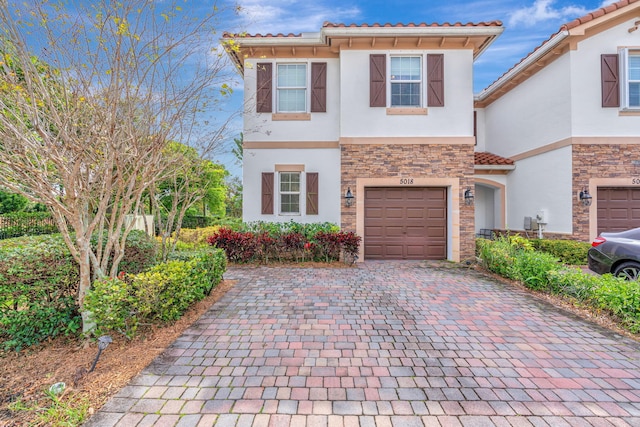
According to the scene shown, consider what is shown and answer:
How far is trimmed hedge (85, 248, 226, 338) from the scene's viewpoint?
348cm

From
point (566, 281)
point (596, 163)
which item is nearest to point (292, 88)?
point (566, 281)

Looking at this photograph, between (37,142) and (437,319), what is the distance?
5774 mm

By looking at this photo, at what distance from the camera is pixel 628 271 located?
20.0ft

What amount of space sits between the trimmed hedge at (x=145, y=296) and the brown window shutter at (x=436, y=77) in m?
8.27

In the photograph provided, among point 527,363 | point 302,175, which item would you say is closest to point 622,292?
point 527,363

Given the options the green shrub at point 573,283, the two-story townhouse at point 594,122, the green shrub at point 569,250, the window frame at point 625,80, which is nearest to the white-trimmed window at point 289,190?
the green shrub at point 573,283

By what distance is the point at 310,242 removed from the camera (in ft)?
28.4

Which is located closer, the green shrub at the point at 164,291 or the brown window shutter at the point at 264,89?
the green shrub at the point at 164,291

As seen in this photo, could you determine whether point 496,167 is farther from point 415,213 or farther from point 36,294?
point 36,294

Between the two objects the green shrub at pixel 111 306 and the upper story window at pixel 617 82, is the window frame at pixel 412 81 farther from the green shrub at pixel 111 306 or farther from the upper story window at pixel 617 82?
the green shrub at pixel 111 306

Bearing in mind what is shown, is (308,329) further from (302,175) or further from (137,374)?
(302,175)

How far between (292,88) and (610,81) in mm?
9765

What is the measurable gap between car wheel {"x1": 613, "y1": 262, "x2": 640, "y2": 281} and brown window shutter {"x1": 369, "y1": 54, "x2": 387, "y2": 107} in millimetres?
7000

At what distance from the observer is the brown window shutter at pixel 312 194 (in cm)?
953
